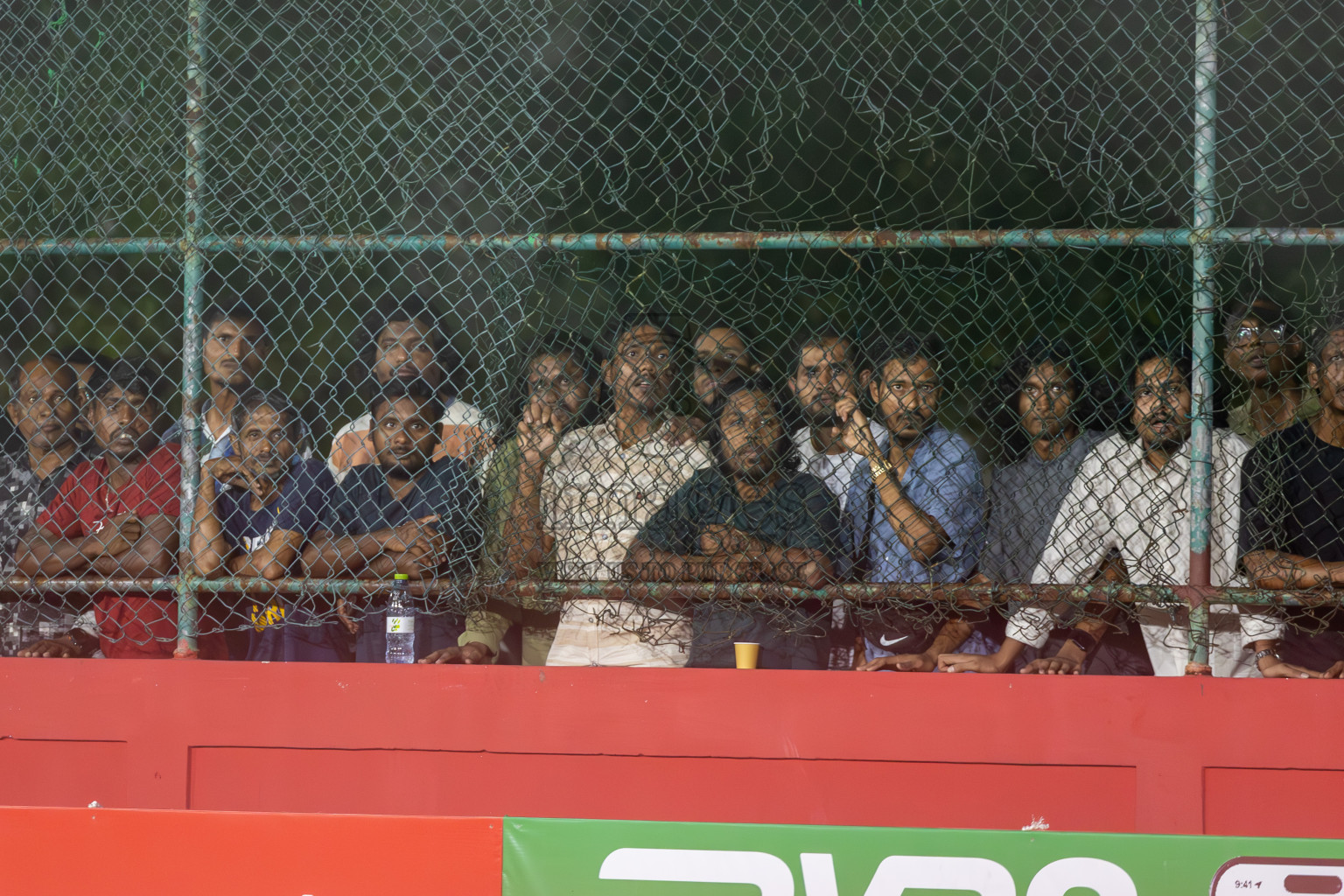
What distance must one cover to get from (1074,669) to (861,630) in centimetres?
64

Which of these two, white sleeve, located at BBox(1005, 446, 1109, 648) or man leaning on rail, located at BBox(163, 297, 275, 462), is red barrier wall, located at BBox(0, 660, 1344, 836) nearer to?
white sleeve, located at BBox(1005, 446, 1109, 648)

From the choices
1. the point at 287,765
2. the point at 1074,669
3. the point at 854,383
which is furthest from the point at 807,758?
the point at 287,765

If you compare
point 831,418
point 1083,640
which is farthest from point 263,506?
point 1083,640

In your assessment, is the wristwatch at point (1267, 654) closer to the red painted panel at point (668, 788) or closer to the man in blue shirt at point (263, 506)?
the red painted panel at point (668, 788)

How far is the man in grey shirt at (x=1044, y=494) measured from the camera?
3.18m

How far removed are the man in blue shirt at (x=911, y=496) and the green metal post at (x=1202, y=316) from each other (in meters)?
0.56

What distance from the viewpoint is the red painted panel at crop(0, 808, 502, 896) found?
2631 mm

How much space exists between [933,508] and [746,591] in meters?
0.61

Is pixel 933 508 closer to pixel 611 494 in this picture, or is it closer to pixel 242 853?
pixel 611 494

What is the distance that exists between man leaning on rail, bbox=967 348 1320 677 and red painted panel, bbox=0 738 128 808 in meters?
2.60

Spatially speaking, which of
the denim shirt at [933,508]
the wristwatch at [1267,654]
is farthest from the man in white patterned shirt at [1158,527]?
the denim shirt at [933,508]

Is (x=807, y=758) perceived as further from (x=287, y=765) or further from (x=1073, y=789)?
(x=287, y=765)

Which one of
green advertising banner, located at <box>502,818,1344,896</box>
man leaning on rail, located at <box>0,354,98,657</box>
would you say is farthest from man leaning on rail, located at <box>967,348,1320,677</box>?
man leaning on rail, located at <box>0,354,98,657</box>

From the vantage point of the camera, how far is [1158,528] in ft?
10.4
